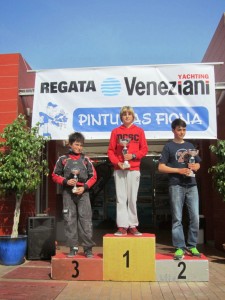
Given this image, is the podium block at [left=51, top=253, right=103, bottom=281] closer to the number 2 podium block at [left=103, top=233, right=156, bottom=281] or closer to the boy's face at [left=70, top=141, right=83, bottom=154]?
the number 2 podium block at [left=103, top=233, right=156, bottom=281]

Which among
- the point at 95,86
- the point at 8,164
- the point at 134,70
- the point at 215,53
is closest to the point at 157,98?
the point at 134,70

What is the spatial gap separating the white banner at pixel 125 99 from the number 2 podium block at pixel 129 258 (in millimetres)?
2374

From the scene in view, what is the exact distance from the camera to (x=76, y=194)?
16.7 feet

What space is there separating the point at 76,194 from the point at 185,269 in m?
1.77

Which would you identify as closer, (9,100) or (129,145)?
(129,145)

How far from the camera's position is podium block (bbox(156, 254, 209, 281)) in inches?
183

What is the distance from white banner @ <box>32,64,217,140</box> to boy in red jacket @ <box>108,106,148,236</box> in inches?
57.8

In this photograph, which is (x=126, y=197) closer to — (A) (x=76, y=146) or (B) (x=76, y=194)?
(B) (x=76, y=194)

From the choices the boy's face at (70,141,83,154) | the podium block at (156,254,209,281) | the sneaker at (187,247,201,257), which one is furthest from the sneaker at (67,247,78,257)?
the sneaker at (187,247,201,257)

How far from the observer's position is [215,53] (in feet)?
25.6

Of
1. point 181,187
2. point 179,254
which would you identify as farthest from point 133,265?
point 181,187

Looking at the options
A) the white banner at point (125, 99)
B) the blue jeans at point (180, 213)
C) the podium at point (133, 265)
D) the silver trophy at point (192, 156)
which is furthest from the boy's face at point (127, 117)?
the podium at point (133, 265)

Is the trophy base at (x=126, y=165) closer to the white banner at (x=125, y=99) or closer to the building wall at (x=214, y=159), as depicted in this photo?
the white banner at (x=125, y=99)

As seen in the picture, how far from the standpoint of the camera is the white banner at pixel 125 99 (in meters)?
6.58
